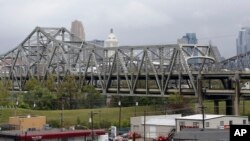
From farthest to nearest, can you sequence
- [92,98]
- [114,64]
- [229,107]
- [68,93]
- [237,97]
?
[114,64]
[68,93]
[92,98]
[229,107]
[237,97]

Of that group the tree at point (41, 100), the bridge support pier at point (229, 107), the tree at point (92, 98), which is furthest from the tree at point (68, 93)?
the bridge support pier at point (229, 107)

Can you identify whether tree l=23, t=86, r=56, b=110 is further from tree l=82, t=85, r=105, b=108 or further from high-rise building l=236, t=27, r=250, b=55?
high-rise building l=236, t=27, r=250, b=55

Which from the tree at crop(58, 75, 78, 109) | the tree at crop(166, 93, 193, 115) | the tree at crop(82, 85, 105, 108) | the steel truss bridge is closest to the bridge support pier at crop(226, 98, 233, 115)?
the steel truss bridge

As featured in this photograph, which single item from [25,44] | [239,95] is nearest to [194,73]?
[239,95]

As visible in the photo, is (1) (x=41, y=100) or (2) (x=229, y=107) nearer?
(2) (x=229, y=107)

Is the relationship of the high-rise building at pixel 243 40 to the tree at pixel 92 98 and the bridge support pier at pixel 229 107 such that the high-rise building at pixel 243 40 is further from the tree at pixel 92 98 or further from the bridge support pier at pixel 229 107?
the bridge support pier at pixel 229 107

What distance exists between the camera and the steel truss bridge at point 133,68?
5884cm

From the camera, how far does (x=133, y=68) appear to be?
246 ft

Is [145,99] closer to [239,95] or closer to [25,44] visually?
[239,95]

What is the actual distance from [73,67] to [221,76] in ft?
133

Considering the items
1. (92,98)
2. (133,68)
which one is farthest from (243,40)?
(92,98)

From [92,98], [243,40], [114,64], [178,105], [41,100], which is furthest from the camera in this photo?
[243,40]

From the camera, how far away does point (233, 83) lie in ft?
180

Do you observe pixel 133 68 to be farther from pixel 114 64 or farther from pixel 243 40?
pixel 243 40
